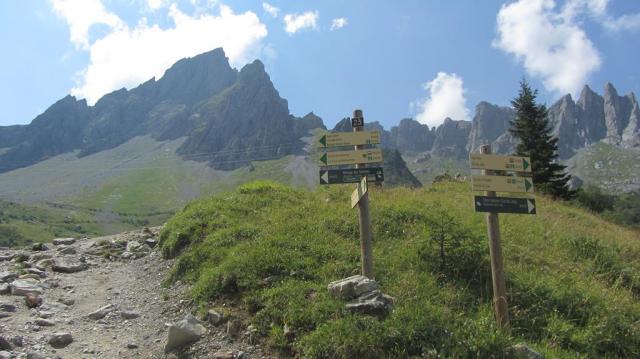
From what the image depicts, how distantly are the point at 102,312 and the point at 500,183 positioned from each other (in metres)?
9.45

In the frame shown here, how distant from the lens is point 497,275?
838cm

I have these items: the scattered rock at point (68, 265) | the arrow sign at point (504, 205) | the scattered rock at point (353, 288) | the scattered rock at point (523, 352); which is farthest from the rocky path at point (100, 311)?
the arrow sign at point (504, 205)

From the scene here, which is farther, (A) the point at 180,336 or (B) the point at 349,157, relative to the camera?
(B) the point at 349,157

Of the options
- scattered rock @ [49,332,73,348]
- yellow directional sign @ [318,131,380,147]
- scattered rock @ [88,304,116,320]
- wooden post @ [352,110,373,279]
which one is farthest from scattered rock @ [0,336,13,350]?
yellow directional sign @ [318,131,380,147]

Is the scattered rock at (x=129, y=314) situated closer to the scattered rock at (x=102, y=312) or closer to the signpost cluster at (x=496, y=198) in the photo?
the scattered rock at (x=102, y=312)

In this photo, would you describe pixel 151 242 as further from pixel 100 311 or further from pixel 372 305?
pixel 372 305

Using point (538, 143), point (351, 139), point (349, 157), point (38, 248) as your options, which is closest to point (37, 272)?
point (38, 248)

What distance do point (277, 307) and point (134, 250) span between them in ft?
33.9

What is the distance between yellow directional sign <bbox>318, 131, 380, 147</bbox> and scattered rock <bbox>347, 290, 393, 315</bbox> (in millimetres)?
3044

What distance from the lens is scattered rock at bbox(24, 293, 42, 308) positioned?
1130 cm

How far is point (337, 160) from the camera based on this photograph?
9.29 meters

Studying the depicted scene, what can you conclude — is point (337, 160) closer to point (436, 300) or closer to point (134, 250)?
point (436, 300)

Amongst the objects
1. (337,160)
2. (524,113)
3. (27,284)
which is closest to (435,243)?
(337,160)

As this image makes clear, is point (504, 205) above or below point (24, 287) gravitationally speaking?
above
